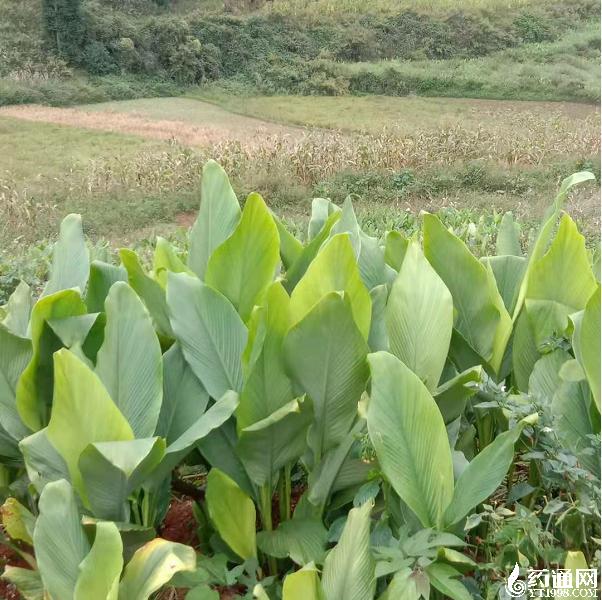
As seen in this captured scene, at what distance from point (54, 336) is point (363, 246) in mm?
434

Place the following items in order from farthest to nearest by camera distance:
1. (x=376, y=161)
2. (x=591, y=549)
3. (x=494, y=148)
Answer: (x=494, y=148)
(x=376, y=161)
(x=591, y=549)

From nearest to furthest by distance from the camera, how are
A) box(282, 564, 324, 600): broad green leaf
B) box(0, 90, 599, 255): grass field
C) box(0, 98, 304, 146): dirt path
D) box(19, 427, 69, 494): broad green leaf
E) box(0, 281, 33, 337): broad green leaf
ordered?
box(282, 564, 324, 600): broad green leaf → box(19, 427, 69, 494): broad green leaf → box(0, 281, 33, 337): broad green leaf → box(0, 90, 599, 255): grass field → box(0, 98, 304, 146): dirt path

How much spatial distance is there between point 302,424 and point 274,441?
33 millimetres

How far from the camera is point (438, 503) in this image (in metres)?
0.78

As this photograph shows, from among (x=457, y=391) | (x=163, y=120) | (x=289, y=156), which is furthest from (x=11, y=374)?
(x=163, y=120)

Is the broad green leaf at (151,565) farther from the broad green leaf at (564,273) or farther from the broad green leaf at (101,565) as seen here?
the broad green leaf at (564,273)

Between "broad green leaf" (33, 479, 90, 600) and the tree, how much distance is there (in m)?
8.62

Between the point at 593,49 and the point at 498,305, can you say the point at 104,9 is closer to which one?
the point at 593,49

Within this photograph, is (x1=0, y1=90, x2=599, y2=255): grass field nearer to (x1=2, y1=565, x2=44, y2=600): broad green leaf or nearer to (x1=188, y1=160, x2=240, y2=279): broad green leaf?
(x1=188, y1=160, x2=240, y2=279): broad green leaf

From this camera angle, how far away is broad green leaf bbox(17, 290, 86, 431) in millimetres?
872

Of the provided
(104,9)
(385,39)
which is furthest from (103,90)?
(385,39)

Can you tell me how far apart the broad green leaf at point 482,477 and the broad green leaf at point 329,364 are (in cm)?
14

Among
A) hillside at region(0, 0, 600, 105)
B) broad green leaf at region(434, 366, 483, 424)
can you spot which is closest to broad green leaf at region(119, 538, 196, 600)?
broad green leaf at region(434, 366, 483, 424)

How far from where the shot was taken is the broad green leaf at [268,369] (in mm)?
826
